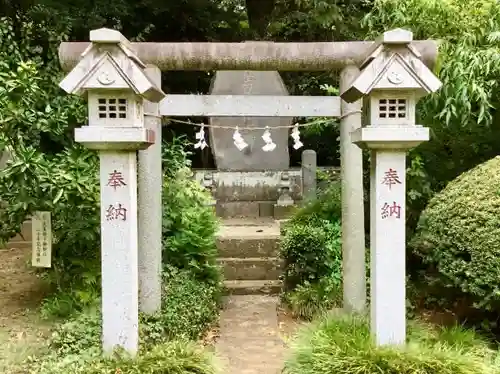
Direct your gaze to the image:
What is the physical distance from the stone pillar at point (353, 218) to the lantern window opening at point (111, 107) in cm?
262

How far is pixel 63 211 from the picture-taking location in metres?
6.72

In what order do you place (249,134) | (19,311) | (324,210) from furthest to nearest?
(249,134) < (324,210) < (19,311)

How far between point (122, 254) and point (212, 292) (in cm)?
234

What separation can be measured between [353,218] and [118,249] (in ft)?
8.95

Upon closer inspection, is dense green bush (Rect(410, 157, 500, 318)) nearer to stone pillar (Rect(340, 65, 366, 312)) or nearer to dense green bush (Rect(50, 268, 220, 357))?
stone pillar (Rect(340, 65, 366, 312))

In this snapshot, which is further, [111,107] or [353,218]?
[353,218]

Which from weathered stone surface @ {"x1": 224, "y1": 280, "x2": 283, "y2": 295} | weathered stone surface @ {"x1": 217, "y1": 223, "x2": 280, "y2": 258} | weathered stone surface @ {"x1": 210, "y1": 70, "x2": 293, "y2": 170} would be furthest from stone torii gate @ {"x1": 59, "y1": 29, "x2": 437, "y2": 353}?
weathered stone surface @ {"x1": 210, "y1": 70, "x2": 293, "y2": 170}

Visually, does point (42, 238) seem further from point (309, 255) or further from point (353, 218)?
point (353, 218)

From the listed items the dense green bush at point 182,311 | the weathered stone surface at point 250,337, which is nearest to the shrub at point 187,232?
the dense green bush at point 182,311

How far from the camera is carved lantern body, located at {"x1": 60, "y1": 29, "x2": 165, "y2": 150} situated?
16.0 feet

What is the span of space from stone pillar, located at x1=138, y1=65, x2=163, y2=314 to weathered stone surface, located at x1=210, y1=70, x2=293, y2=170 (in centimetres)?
587

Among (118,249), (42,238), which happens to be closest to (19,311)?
(42,238)

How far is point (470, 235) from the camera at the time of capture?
5.69m

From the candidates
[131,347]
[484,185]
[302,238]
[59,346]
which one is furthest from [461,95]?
[59,346]
